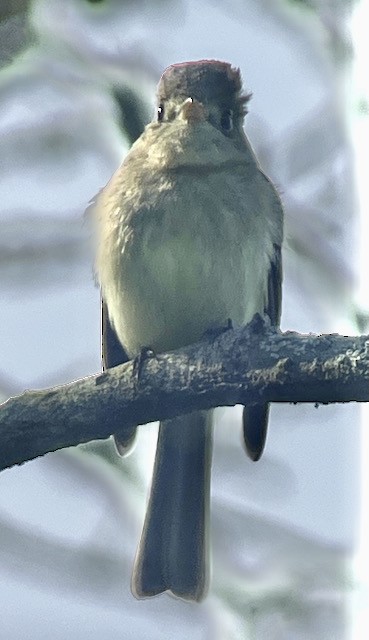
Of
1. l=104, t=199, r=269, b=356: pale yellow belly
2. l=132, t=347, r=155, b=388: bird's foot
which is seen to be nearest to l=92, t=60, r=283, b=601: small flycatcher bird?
l=104, t=199, r=269, b=356: pale yellow belly

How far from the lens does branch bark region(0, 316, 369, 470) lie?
1.62m

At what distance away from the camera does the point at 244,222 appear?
8.32 feet

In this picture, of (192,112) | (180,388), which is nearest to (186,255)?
(192,112)

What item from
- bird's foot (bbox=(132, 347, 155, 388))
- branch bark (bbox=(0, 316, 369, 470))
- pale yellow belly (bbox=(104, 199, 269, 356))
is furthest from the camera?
pale yellow belly (bbox=(104, 199, 269, 356))

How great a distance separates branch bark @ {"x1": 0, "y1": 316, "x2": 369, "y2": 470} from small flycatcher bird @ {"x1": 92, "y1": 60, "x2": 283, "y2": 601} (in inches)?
20.8

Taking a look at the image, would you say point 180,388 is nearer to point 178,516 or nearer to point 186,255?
point 186,255

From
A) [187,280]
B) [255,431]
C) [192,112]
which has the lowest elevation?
[255,431]

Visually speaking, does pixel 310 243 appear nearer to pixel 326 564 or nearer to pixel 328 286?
pixel 328 286

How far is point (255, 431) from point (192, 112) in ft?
2.58

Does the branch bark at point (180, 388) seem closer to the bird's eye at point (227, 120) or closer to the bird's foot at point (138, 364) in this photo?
the bird's foot at point (138, 364)

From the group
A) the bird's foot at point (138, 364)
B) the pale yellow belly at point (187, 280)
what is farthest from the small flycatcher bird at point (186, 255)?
the bird's foot at point (138, 364)

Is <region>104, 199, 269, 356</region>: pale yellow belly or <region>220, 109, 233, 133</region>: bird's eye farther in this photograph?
<region>220, 109, 233, 133</region>: bird's eye

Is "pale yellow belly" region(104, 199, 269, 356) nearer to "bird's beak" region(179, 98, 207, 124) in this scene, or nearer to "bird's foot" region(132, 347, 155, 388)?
"bird's beak" region(179, 98, 207, 124)

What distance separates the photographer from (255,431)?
2.60 meters
